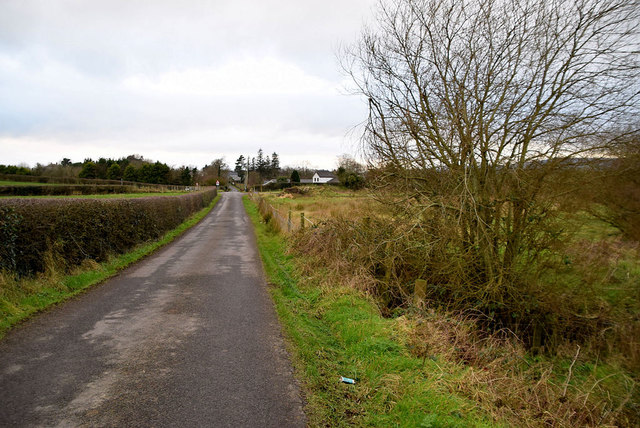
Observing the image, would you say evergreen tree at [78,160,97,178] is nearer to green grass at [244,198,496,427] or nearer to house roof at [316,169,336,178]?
house roof at [316,169,336,178]

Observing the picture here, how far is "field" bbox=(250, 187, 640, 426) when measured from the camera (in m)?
3.65

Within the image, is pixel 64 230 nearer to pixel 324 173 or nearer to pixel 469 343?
pixel 469 343

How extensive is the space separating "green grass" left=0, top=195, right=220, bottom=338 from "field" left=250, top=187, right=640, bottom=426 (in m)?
4.27

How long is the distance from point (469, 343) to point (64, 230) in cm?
924

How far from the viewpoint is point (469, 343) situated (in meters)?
5.43

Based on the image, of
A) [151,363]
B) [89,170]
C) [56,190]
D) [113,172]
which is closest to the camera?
[151,363]

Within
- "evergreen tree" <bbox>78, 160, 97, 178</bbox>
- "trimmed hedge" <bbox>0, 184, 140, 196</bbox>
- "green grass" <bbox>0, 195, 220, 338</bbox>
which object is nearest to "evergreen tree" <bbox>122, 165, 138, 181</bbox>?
"evergreen tree" <bbox>78, 160, 97, 178</bbox>

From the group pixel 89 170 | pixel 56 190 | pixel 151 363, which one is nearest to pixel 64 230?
pixel 151 363

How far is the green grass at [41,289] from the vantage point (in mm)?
5855

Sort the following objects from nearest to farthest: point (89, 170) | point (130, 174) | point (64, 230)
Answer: point (64, 230) → point (89, 170) → point (130, 174)

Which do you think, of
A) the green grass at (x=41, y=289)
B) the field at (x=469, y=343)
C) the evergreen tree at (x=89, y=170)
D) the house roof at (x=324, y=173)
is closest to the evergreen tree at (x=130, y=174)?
the evergreen tree at (x=89, y=170)

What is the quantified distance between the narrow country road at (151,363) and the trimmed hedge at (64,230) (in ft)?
5.24

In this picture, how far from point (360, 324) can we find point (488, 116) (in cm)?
519

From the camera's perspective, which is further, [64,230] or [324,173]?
[324,173]
